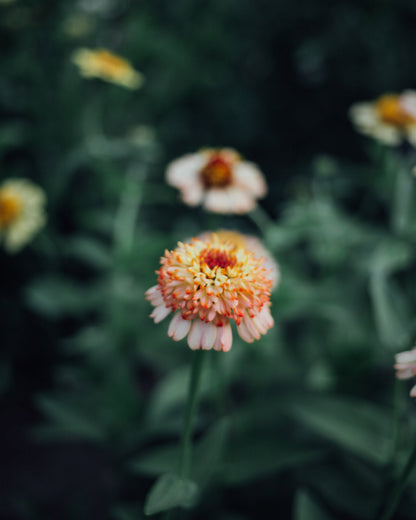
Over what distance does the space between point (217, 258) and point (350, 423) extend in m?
0.43

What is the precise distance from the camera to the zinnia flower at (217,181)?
0.80m

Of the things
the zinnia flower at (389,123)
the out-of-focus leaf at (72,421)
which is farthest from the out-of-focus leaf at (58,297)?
the zinnia flower at (389,123)

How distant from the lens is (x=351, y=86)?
193cm

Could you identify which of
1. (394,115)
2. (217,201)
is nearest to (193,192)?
(217,201)

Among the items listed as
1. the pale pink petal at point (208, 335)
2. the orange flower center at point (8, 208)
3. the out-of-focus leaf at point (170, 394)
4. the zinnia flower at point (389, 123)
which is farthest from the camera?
the orange flower center at point (8, 208)

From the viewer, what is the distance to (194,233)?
1.30 m

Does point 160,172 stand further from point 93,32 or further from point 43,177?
point 93,32

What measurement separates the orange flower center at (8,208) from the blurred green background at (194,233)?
0.13 metres

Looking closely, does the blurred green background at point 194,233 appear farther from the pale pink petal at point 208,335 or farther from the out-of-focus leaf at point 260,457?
the pale pink petal at point 208,335

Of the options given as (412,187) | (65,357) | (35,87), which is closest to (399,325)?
(412,187)

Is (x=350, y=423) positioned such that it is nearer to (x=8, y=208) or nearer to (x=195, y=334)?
(x=195, y=334)

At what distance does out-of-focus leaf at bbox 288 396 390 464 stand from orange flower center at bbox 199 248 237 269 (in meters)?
0.37

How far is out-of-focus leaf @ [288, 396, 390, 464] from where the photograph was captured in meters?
0.66

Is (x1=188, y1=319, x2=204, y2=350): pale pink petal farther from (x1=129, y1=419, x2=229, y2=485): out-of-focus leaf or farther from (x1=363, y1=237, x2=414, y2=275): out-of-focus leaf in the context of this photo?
(x1=363, y1=237, x2=414, y2=275): out-of-focus leaf
